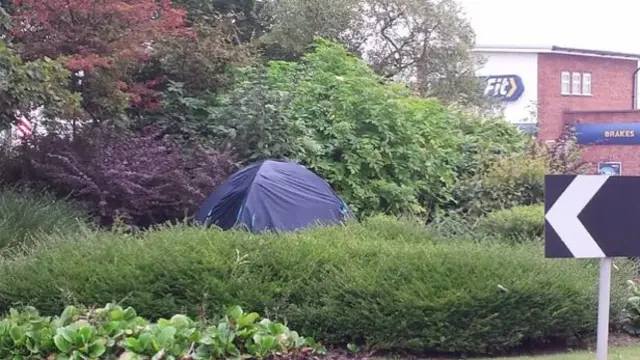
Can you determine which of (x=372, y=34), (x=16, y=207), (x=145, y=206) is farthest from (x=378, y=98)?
(x=372, y=34)

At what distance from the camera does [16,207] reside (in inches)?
484

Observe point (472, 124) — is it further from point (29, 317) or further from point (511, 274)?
point (29, 317)

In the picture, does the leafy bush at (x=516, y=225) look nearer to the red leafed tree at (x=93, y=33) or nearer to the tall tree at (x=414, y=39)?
the red leafed tree at (x=93, y=33)

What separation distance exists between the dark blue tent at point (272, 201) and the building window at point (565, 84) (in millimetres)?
39936

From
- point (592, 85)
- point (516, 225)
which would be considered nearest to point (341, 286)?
point (516, 225)

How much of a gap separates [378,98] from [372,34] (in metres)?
16.2

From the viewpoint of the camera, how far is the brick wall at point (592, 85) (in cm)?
5003

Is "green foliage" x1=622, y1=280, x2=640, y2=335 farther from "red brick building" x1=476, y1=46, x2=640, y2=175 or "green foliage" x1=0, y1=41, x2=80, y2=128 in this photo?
"red brick building" x1=476, y1=46, x2=640, y2=175

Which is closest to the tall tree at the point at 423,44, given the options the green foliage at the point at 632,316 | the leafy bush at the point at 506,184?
the leafy bush at the point at 506,184

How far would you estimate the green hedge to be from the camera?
848 cm

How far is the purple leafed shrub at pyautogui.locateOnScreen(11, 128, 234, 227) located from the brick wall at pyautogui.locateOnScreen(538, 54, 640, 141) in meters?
35.5

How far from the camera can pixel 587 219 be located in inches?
240

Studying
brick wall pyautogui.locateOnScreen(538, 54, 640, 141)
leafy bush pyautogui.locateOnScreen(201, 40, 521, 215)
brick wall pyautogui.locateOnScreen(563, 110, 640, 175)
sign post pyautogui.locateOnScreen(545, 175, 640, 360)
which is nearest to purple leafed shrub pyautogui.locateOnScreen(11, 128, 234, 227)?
leafy bush pyautogui.locateOnScreen(201, 40, 521, 215)

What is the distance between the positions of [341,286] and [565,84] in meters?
44.9
